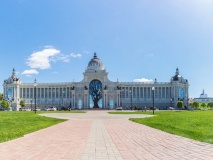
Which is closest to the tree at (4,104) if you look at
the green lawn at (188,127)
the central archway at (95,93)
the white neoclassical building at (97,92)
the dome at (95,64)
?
the white neoclassical building at (97,92)

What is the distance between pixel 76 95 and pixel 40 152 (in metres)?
115

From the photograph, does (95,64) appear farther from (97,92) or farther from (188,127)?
(188,127)

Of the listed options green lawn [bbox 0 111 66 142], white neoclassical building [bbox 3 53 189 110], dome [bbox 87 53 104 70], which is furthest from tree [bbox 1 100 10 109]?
green lawn [bbox 0 111 66 142]

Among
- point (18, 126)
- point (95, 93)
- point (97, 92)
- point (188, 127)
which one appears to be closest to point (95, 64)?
point (97, 92)

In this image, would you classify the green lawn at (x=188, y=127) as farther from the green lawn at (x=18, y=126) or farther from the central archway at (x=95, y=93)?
the central archway at (x=95, y=93)

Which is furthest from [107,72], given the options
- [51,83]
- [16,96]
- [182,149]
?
[182,149]

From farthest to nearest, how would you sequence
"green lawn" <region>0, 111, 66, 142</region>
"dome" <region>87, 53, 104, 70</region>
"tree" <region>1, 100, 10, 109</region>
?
1. "dome" <region>87, 53, 104, 70</region>
2. "tree" <region>1, 100, 10, 109</region>
3. "green lawn" <region>0, 111, 66, 142</region>

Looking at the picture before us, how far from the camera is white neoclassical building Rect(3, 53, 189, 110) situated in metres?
125

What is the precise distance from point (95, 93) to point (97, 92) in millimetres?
1030

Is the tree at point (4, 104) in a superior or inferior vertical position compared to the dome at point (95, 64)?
inferior

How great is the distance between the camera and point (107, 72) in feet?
420

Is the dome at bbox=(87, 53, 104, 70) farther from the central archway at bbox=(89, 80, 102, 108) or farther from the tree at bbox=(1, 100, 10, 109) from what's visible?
the tree at bbox=(1, 100, 10, 109)

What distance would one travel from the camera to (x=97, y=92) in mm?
124500

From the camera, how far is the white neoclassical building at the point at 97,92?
12506 centimetres
